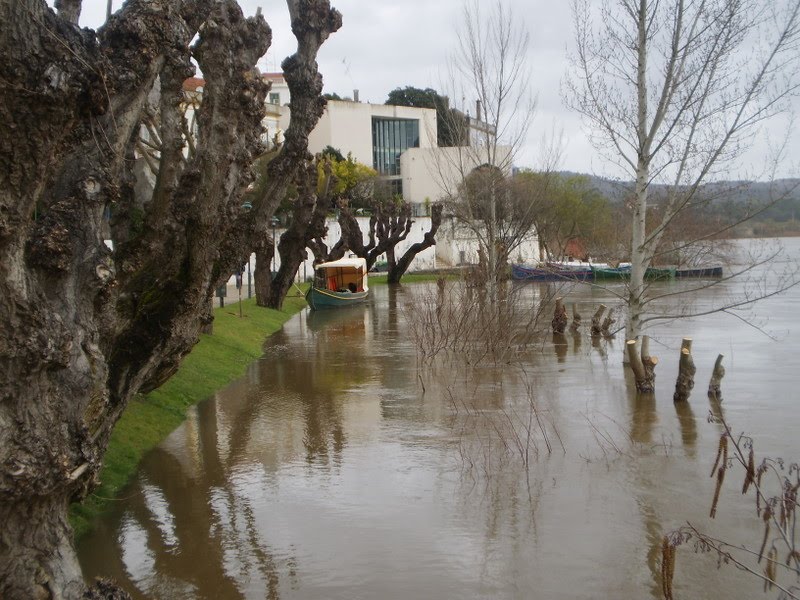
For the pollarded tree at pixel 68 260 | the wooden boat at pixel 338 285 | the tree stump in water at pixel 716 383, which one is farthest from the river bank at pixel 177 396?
the tree stump in water at pixel 716 383

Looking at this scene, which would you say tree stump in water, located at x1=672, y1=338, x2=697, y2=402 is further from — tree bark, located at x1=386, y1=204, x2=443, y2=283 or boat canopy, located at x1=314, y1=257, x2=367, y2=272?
tree bark, located at x1=386, y1=204, x2=443, y2=283

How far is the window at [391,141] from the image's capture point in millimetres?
65250

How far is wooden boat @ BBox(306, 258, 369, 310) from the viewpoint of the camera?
32.1 meters

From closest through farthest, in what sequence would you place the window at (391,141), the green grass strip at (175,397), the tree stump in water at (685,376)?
the green grass strip at (175,397)
the tree stump in water at (685,376)
the window at (391,141)

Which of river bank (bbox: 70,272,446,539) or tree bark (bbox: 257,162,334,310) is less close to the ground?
tree bark (bbox: 257,162,334,310)

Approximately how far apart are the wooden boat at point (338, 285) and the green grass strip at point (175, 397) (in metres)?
6.14

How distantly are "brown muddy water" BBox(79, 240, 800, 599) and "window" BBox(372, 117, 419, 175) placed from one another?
49.4 m

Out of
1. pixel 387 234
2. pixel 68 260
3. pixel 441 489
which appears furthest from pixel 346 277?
pixel 68 260

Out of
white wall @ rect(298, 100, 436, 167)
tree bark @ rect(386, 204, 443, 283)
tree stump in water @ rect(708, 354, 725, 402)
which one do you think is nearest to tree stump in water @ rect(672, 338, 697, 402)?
tree stump in water @ rect(708, 354, 725, 402)

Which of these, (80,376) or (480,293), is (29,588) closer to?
(80,376)

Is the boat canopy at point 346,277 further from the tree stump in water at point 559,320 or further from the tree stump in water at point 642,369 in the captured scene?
the tree stump in water at point 642,369

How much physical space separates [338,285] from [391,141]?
33.1m

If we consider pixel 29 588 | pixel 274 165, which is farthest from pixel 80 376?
pixel 274 165

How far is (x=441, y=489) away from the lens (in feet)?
32.4
